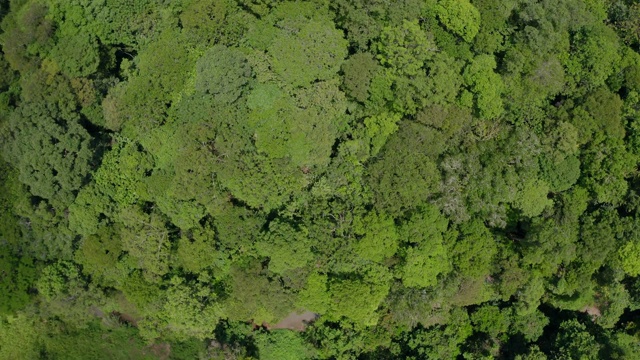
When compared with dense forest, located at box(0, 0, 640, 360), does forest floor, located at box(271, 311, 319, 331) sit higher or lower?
lower

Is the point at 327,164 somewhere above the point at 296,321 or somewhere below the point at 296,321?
above

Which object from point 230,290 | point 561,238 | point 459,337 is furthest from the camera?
point 459,337

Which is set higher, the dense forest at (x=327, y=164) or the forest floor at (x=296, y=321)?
the dense forest at (x=327, y=164)

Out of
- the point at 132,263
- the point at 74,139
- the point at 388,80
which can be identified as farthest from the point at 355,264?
the point at 74,139

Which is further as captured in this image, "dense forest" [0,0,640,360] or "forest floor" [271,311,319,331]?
"forest floor" [271,311,319,331]

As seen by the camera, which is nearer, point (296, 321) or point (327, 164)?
point (327, 164)

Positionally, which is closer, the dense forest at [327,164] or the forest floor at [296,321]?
the dense forest at [327,164]

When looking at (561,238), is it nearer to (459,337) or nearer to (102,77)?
(459,337)

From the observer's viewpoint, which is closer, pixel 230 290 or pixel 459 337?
pixel 230 290
